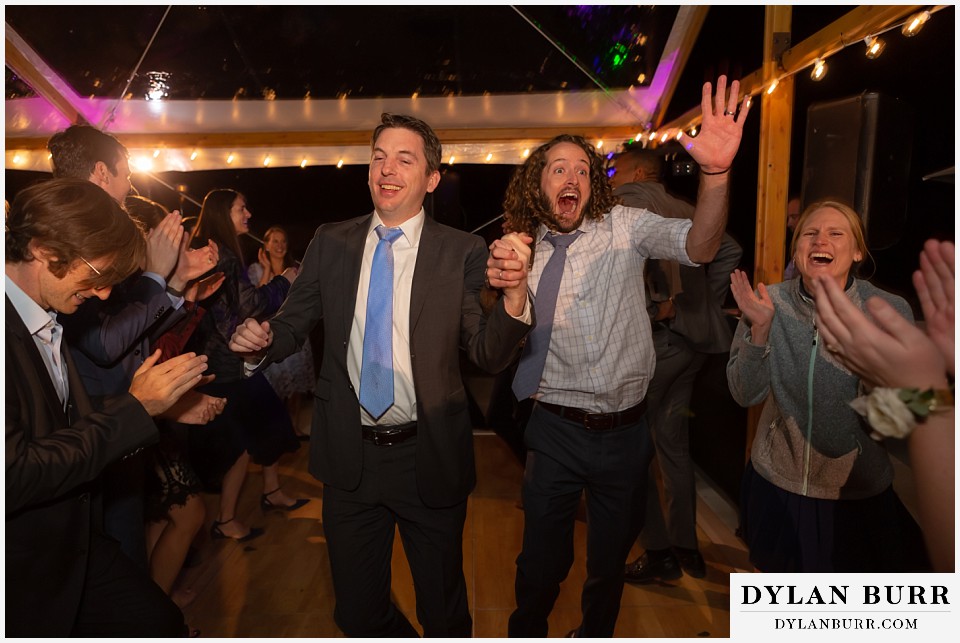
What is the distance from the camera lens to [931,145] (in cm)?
219

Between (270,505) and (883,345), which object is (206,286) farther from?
(883,345)

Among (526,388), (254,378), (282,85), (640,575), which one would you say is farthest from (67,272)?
(282,85)

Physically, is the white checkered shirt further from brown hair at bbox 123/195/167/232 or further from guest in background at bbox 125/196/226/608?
brown hair at bbox 123/195/167/232

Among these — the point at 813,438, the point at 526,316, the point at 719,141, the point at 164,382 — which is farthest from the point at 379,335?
the point at 813,438

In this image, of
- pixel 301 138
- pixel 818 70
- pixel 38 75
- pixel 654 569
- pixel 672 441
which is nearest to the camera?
pixel 818 70

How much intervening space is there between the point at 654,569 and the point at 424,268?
193 cm

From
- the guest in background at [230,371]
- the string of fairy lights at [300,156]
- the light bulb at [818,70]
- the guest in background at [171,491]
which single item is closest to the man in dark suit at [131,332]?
the guest in background at [171,491]

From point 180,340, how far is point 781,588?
2.23m

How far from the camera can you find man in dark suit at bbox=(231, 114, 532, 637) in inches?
71.6

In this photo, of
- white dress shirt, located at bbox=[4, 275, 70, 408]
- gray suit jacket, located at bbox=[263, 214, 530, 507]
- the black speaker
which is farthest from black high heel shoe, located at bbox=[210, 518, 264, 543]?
the black speaker

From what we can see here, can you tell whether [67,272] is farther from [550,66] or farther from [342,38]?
[550,66]

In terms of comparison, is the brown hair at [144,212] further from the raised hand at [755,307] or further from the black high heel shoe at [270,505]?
the raised hand at [755,307]

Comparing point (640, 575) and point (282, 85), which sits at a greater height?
point (282, 85)

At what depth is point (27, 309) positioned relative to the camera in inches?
56.6
